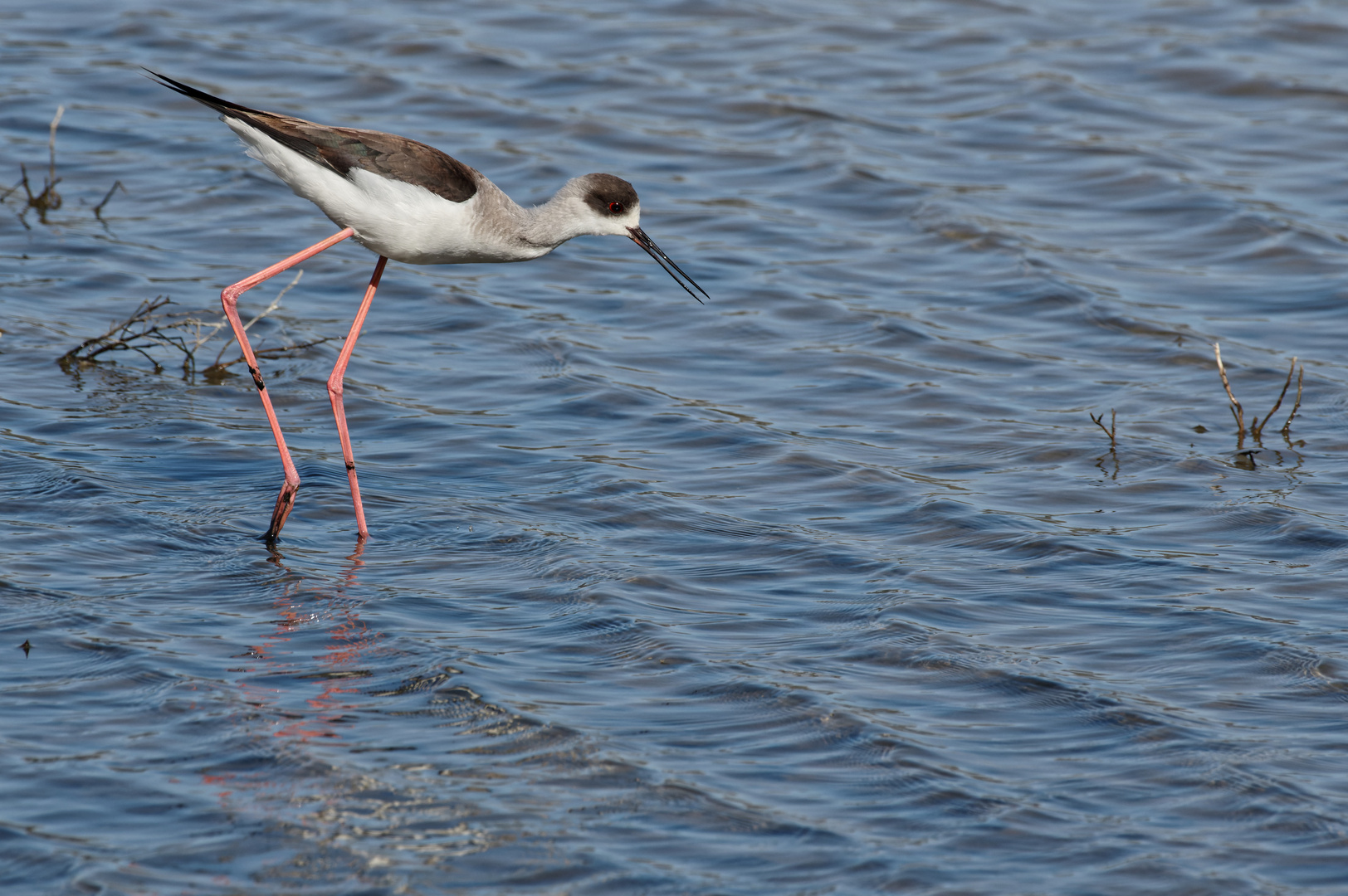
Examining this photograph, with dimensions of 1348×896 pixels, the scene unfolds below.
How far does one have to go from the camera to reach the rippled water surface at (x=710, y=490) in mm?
4605

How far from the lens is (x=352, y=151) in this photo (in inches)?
255

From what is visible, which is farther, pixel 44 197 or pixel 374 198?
pixel 44 197

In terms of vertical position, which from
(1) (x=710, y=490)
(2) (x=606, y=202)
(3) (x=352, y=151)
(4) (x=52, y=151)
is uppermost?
(3) (x=352, y=151)

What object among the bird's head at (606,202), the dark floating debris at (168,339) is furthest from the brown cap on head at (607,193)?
the dark floating debris at (168,339)

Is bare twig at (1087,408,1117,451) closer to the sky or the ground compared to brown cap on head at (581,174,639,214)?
closer to the ground

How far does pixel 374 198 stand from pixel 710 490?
1886mm

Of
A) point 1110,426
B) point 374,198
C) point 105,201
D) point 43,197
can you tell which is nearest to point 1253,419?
point 1110,426

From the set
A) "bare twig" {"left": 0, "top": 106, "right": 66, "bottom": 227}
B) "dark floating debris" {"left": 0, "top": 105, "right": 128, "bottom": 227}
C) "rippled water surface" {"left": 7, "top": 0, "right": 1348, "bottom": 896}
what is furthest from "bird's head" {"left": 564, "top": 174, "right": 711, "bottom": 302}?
"bare twig" {"left": 0, "top": 106, "right": 66, "bottom": 227}

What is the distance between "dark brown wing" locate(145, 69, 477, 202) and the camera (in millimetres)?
6473

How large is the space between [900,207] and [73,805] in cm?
731

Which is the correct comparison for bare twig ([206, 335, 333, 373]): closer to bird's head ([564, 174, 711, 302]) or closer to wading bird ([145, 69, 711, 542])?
wading bird ([145, 69, 711, 542])

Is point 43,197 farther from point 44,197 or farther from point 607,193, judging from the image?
point 607,193

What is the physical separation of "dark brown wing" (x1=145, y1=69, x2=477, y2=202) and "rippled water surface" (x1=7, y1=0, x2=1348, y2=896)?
136 cm

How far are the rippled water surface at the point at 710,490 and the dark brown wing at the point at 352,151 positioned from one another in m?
1.36
